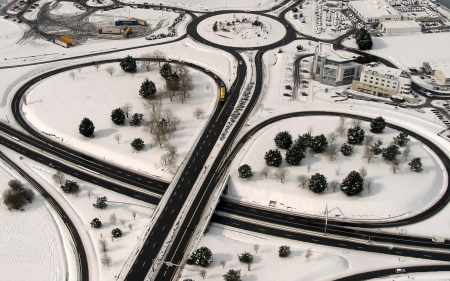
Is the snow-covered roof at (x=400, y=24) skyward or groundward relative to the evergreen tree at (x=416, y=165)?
skyward

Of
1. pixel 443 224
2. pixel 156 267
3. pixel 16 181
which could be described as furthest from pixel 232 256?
pixel 16 181

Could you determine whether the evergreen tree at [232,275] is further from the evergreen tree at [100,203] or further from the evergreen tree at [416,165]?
the evergreen tree at [416,165]

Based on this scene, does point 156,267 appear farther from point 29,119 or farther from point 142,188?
point 29,119

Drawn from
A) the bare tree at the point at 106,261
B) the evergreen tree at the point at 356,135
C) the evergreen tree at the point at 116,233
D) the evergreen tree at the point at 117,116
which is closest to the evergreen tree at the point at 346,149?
the evergreen tree at the point at 356,135

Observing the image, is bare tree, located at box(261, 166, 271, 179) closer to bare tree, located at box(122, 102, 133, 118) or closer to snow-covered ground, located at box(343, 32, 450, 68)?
bare tree, located at box(122, 102, 133, 118)

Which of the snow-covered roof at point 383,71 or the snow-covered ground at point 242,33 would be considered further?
the snow-covered ground at point 242,33

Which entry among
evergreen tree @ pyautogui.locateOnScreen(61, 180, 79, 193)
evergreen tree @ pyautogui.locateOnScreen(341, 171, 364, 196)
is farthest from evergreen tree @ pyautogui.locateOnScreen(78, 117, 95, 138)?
evergreen tree @ pyautogui.locateOnScreen(341, 171, 364, 196)

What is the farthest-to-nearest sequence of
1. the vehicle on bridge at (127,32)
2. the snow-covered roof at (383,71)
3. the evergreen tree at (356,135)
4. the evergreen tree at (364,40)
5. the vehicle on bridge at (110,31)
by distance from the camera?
the vehicle on bridge at (110,31) → the vehicle on bridge at (127,32) → the evergreen tree at (364,40) → the snow-covered roof at (383,71) → the evergreen tree at (356,135)

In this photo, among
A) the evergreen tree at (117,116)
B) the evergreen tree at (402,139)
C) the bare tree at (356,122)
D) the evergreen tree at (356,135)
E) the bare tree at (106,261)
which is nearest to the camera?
the bare tree at (106,261)
